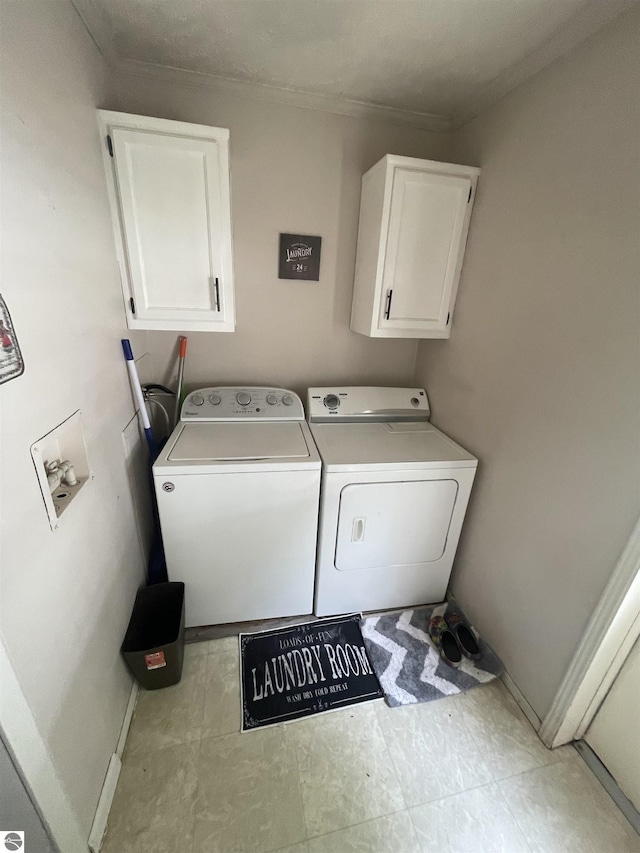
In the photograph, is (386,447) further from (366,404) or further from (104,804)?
(104,804)

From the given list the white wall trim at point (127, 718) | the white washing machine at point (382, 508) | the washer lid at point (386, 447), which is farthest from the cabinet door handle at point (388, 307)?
the white wall trim at point (127, 718)

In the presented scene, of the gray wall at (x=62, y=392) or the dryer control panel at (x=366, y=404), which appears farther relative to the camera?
the dryer control panel at (x=366, y=404)

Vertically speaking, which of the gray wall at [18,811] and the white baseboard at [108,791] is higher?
the gray wall at [18,811]

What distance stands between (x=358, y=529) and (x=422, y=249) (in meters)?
1.45

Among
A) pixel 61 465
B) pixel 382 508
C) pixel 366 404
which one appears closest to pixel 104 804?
pixel 61 465

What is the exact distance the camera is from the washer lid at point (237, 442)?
156 centimetres

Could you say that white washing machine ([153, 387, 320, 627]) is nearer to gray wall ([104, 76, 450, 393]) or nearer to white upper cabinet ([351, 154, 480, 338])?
gray wall ([104, 76, 450, 393])

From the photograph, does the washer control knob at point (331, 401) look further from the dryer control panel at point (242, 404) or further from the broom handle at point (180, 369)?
the broom handle at point (180, 369)

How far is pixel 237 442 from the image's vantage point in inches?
67.3

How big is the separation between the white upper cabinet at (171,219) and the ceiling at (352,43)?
311mm

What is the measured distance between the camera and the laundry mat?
148 cm

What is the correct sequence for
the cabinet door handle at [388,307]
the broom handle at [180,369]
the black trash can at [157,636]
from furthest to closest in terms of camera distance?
the broom handle at [180,369] < the cabinet door handle at [388,307] < the black trash can at [157,636]

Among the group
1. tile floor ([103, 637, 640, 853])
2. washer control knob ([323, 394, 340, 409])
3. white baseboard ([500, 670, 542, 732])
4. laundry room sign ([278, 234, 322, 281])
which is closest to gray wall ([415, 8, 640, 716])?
white baseboard ([500, 670, 542, 732])

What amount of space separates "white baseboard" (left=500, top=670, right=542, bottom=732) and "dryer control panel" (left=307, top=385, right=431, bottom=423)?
4.48 ft
